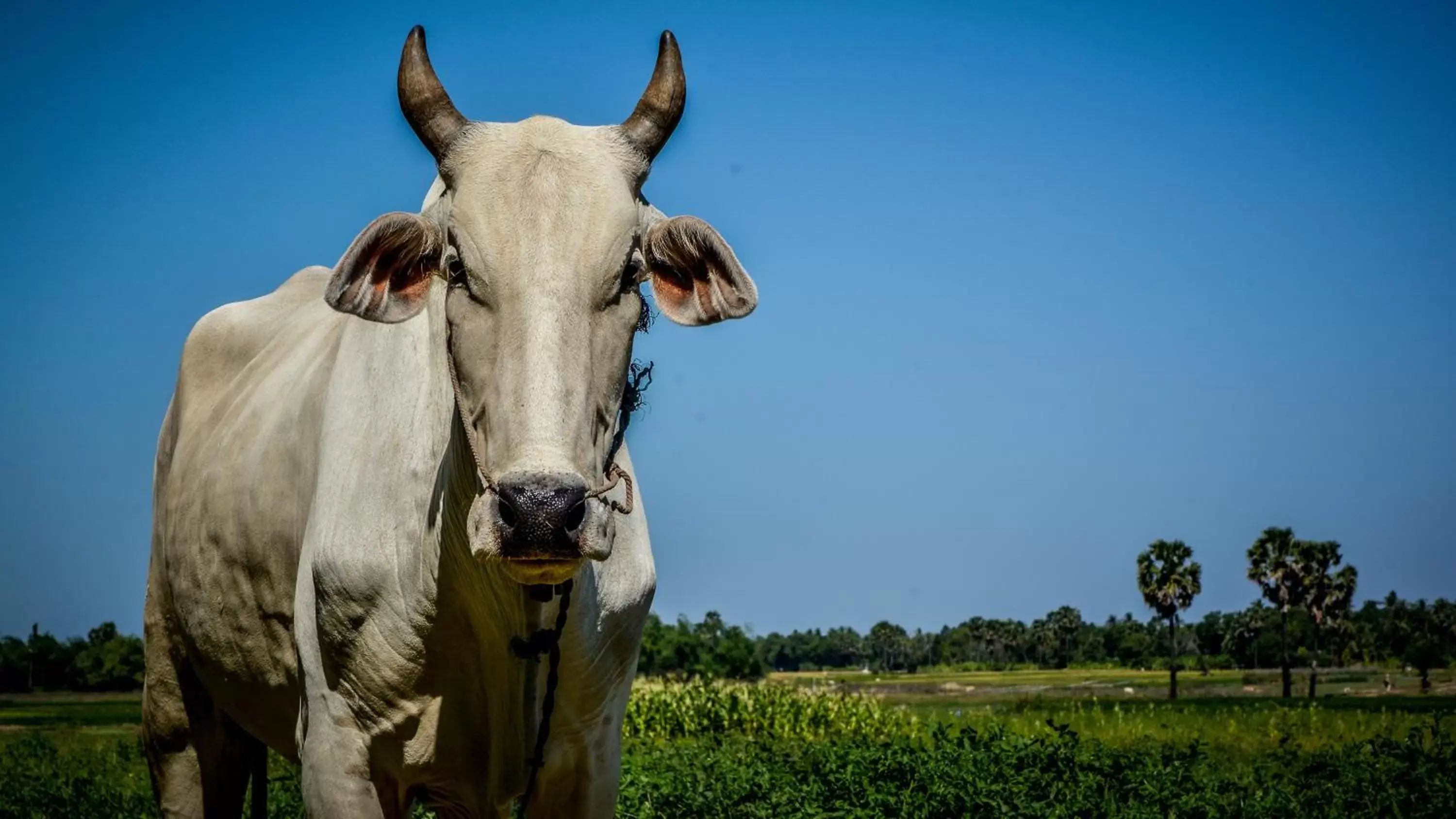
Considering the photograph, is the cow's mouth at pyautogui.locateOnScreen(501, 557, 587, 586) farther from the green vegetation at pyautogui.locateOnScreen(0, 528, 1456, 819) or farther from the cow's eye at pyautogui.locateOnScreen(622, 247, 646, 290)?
the green vegetation at pyautogui.locateOnScreen(0, 528, 1456, 819)

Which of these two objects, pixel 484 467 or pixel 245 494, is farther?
pixel 245 494

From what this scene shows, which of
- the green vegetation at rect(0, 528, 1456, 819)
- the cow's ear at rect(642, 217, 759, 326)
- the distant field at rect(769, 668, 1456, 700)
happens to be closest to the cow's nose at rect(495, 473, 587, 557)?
the cow's ear at rect(642, 217, 759, 326)

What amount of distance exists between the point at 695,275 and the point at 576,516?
2.89 ft

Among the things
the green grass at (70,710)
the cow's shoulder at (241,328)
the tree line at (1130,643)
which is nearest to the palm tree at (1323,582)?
the tree line at (1130,643)

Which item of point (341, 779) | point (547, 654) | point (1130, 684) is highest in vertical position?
point (547, 654)

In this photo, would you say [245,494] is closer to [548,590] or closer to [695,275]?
Answer: [548,590]

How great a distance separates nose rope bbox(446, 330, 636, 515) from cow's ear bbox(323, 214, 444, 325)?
0.20 m

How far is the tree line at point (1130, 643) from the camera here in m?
40.8

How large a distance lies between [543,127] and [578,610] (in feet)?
4.13

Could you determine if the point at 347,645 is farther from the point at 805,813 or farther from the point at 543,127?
the point at 805,813

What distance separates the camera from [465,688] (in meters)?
3.87

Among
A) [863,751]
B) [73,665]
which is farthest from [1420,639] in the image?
[863,751]

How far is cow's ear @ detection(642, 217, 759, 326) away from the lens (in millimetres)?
3438

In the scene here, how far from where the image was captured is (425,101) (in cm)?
350
